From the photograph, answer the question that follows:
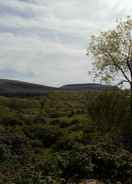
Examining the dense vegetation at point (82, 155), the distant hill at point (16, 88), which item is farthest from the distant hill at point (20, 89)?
the dense vegetation at point (82, 155)

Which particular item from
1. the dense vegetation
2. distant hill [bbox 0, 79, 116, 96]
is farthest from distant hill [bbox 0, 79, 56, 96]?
the dense vegetation

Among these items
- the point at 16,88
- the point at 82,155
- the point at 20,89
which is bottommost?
the point at 82,155

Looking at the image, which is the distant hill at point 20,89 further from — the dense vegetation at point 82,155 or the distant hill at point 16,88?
the dense vegetation at point 82,155

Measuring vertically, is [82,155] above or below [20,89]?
below

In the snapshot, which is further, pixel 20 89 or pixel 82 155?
pixel 20 89

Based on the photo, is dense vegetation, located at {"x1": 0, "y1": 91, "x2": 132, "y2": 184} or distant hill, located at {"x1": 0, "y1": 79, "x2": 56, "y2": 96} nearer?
dense vegetation, located at {"x1": 0, "y1": 91, "x2": 132, "y2": 184}

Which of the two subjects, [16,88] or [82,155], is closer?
[82,155]

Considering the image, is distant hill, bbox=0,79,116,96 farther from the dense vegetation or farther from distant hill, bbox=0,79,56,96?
the dense vegetation

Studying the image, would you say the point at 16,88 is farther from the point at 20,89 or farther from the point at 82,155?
the point at 82,155

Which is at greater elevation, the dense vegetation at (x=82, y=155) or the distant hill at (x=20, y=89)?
the distant hill at (x=20, y=89)

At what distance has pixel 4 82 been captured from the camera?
7825cm

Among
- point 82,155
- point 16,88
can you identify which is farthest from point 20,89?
point 82,155

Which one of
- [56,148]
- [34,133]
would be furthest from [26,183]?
[34,133]

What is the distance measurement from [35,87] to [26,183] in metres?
73.3
